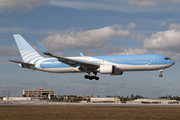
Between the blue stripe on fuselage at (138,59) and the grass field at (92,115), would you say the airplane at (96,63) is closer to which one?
the blue stripe on fuselage at (138,59)

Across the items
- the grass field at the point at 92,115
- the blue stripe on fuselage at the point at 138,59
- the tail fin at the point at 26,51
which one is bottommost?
the grass field at the point at 92,115

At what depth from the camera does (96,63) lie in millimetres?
57844

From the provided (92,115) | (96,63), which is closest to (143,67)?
(96,63)

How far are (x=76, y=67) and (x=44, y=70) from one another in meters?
9.02

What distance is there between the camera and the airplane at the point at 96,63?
54.1 m

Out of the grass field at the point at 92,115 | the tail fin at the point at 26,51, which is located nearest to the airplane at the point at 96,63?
the tail fin at the point at 26,51

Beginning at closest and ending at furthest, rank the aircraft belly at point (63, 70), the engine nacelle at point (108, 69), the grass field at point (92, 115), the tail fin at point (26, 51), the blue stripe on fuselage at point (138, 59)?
the grass field at point (92, 115) < the blue stripe on fuselage at point (138, 59) < the engine nacelle at point (108, 69) < the aircraft belly at point (63, 70) < the tail fin at point (26, 51)

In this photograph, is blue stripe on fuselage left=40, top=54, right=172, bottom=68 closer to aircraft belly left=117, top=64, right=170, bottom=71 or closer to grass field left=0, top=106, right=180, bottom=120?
aircraft belly left=117, top=64, right=170, bottom=71

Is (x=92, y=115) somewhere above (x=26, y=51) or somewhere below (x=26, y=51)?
below

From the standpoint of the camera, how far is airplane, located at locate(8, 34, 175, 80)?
177 feet

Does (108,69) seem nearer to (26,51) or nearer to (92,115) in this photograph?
(92,115)

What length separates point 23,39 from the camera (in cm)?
7044

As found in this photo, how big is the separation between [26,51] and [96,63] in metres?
22.7

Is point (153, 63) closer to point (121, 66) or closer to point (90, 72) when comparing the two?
point (121, 66)
